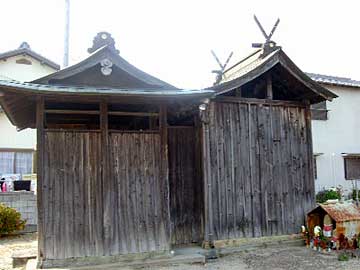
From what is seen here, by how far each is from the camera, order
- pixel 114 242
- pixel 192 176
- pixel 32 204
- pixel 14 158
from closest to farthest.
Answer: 1. pixel 114 242
2. pixel 192 176
3. pixel 32 204
4. pixel 14 158

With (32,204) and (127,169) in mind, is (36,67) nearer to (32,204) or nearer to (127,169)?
(32,204)

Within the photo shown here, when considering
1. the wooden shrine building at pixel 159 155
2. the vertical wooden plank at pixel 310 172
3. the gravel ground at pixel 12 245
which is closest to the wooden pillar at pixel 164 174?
the wooden shrine building at pixel 159 155

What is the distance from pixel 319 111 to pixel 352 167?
11.1ft

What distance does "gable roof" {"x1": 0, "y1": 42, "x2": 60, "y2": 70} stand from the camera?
19.2 meters

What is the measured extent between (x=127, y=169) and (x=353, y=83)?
47.2 ft

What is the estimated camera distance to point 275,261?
24.2 feet

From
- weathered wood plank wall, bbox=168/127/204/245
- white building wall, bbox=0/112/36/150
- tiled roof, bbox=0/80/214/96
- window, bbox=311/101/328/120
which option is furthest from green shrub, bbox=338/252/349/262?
white building wall, bbox=0/112/36/150

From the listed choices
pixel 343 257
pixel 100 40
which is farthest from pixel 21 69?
pixel 343 257

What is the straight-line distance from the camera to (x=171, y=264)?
710 centimetres

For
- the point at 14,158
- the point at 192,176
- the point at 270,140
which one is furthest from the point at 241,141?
the point at 14,158

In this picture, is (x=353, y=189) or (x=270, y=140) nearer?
(x=270, y=140)

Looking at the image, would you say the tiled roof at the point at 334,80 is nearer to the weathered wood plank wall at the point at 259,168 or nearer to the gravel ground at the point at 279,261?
the weathered wood plank wall at the point at 259,168

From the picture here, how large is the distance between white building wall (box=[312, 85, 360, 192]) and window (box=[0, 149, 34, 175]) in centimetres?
1293

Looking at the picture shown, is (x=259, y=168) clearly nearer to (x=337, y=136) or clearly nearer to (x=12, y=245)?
(x=12, y=245)
